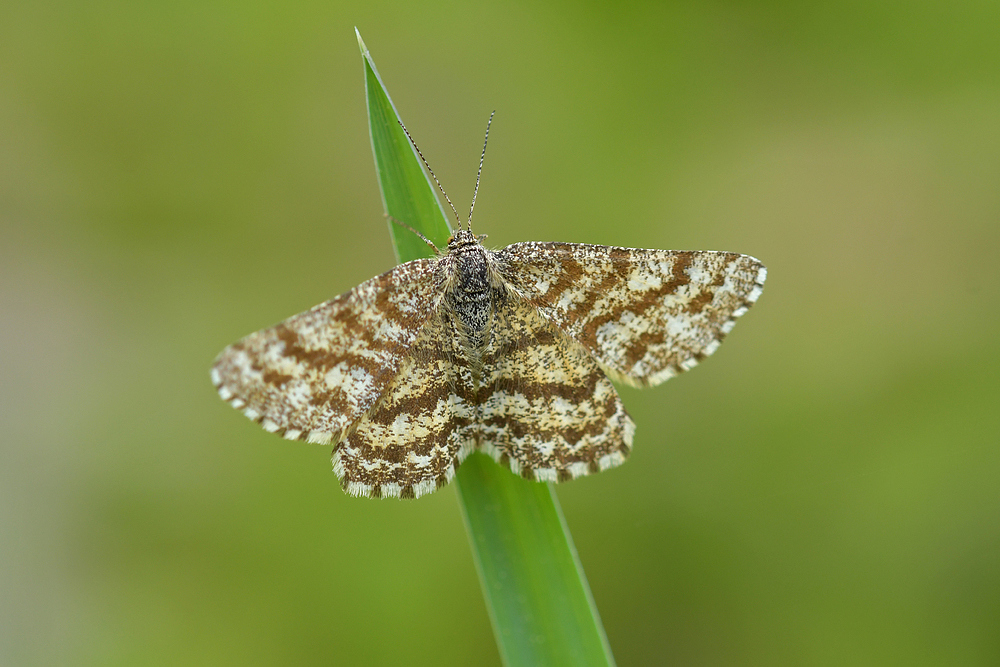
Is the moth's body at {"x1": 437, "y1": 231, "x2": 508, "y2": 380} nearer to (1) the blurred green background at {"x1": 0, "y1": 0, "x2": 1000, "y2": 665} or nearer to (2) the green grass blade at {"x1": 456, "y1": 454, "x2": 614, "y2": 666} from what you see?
(2) the green grass blade at {"x1": 456, "y1": 454, "x2": 614, "y2": 666}

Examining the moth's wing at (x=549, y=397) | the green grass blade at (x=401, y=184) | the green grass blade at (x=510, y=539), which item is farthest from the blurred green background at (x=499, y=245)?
the green grass blade at (x=401, y=184)

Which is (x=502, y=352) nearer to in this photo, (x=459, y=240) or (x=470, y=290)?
(x=470, y=290)

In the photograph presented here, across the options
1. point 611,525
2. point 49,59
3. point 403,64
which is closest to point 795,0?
point 403,64

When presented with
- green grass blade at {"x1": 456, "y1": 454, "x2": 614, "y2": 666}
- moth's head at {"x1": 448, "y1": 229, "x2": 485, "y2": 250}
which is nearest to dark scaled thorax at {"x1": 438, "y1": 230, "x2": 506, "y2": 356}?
moth's head at {"x1": 448, "y1": 229, "x2": 485, "y2": 250}

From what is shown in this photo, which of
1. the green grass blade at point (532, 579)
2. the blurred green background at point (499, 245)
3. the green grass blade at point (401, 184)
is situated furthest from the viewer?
the blurred green background at point (499, 245)

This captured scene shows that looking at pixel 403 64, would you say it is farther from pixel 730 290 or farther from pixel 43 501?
pixel 43 501

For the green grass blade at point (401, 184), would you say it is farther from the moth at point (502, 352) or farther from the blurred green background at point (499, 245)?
the blurred green background at point (499, 245)

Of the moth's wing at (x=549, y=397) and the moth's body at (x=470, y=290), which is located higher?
the moth's body at (x=470, y=290)

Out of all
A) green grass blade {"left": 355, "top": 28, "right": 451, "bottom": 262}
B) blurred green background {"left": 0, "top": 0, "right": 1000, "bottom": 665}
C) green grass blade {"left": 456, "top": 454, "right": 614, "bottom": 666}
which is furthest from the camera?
blurred green background {"left": 0, "top": 0, "right": 1000, "bottom": 665}
